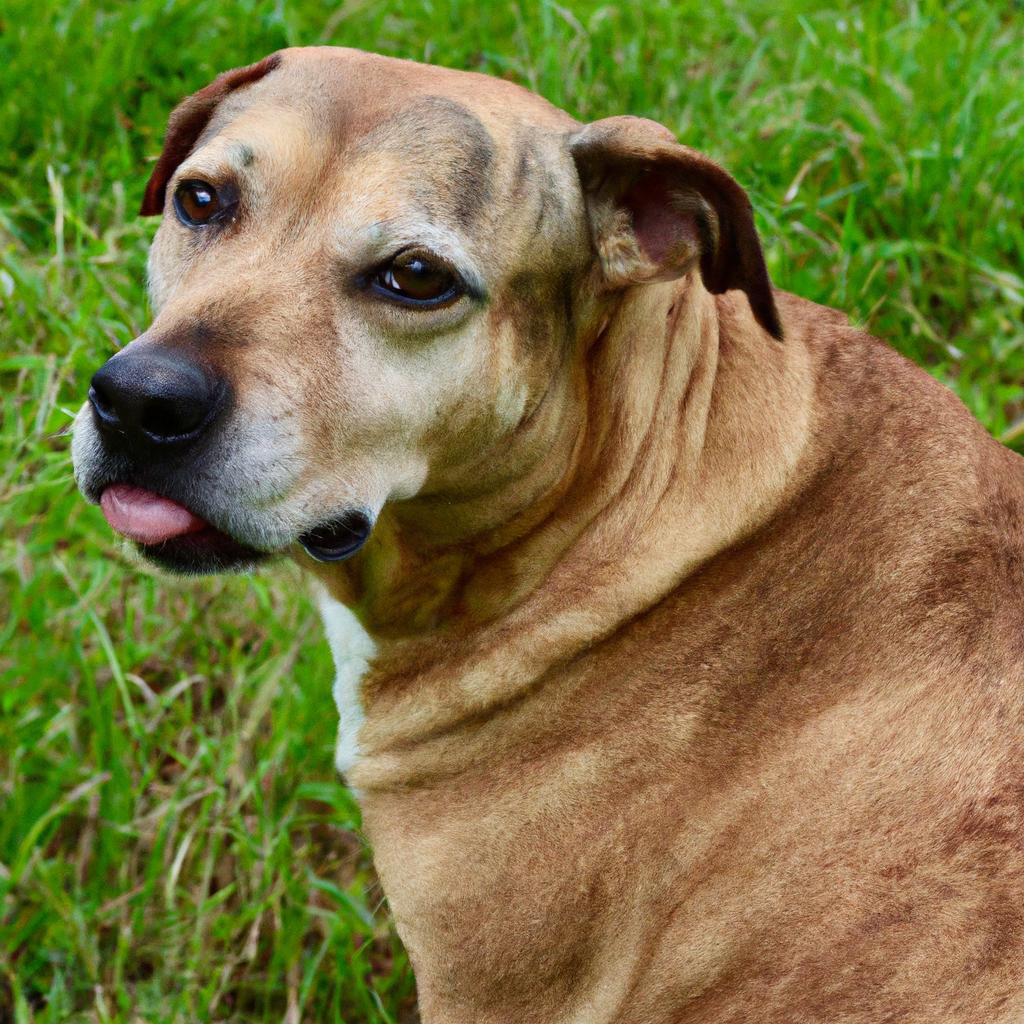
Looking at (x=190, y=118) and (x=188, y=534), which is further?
(x=190, y=118)

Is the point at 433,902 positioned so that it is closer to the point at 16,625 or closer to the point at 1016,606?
the point at 1016,606

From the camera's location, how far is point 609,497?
11.1 feet

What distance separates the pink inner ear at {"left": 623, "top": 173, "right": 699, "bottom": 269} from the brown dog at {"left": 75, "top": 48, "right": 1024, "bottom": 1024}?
0.03 feet

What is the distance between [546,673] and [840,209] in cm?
290

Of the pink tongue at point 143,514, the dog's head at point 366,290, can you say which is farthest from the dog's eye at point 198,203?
the pink tongue at point 143,514

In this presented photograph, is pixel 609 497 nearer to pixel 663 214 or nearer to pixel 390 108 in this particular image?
pixel 663 214

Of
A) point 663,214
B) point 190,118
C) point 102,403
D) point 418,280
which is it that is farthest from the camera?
point 190,118

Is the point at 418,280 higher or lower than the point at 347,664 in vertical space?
higher

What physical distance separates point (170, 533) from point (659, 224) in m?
1.29

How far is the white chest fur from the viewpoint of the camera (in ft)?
12.3

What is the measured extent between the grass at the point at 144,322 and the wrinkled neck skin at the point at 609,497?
55 centimetres

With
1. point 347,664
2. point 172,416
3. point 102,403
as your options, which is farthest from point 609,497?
point 102,403

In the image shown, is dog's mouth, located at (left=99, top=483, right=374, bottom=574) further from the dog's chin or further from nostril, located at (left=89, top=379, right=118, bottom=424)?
nostril, located at (left=89, top=379, right=118, bottom=424)

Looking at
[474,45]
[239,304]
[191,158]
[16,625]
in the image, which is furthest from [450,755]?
[474,45]
